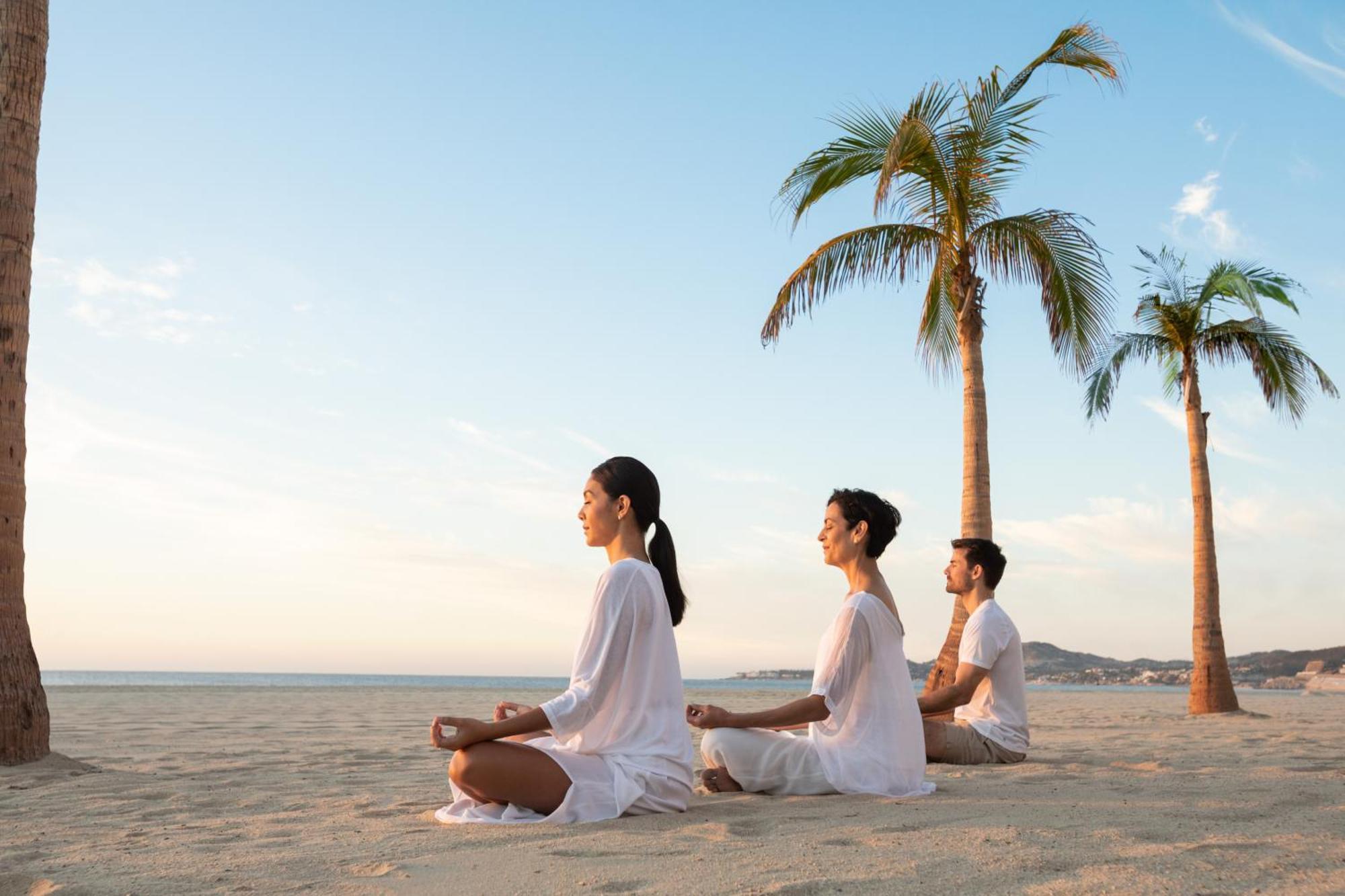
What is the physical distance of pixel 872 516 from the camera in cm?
519

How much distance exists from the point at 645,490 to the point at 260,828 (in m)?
2.17

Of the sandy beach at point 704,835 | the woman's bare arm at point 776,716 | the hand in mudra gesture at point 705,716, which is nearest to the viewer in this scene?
the sandy beach at point 704,835

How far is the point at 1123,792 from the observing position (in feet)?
17.3

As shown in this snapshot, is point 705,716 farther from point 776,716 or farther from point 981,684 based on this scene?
point 981,684

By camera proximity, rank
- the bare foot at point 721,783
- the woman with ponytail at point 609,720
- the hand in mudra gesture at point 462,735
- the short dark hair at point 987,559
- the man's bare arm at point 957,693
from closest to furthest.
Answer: the hand in mudra gesture at point 462,735, the woman with ponytail at point 609,720, the bare foot at point 721,783, the man's bare arm at point 957,693, the short dark hair at point 987,559

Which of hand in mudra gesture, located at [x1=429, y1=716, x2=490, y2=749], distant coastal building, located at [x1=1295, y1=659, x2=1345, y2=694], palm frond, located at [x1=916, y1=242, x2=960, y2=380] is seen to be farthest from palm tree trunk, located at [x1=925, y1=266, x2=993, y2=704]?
distant coastal building, located at [x1=1295, y1=659, x2=1345, y2=694]

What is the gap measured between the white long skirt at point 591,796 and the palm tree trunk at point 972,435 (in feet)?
23.0

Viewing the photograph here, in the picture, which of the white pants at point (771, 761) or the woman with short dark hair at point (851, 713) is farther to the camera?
the white pants at point (771, 761)

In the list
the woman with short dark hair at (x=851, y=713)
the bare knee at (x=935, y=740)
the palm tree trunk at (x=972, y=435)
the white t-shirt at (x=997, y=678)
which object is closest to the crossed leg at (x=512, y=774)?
the woman with short dark hair at (x=851, y=713)

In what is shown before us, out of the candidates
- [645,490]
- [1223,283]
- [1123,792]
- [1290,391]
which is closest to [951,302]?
[1223,283]

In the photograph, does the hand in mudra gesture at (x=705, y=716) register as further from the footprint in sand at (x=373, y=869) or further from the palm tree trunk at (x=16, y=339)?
the palm tree trunk at (x=16, y=339)

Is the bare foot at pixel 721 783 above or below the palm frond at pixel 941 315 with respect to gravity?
below

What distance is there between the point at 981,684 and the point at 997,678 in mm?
175

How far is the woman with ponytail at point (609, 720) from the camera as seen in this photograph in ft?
13.7
